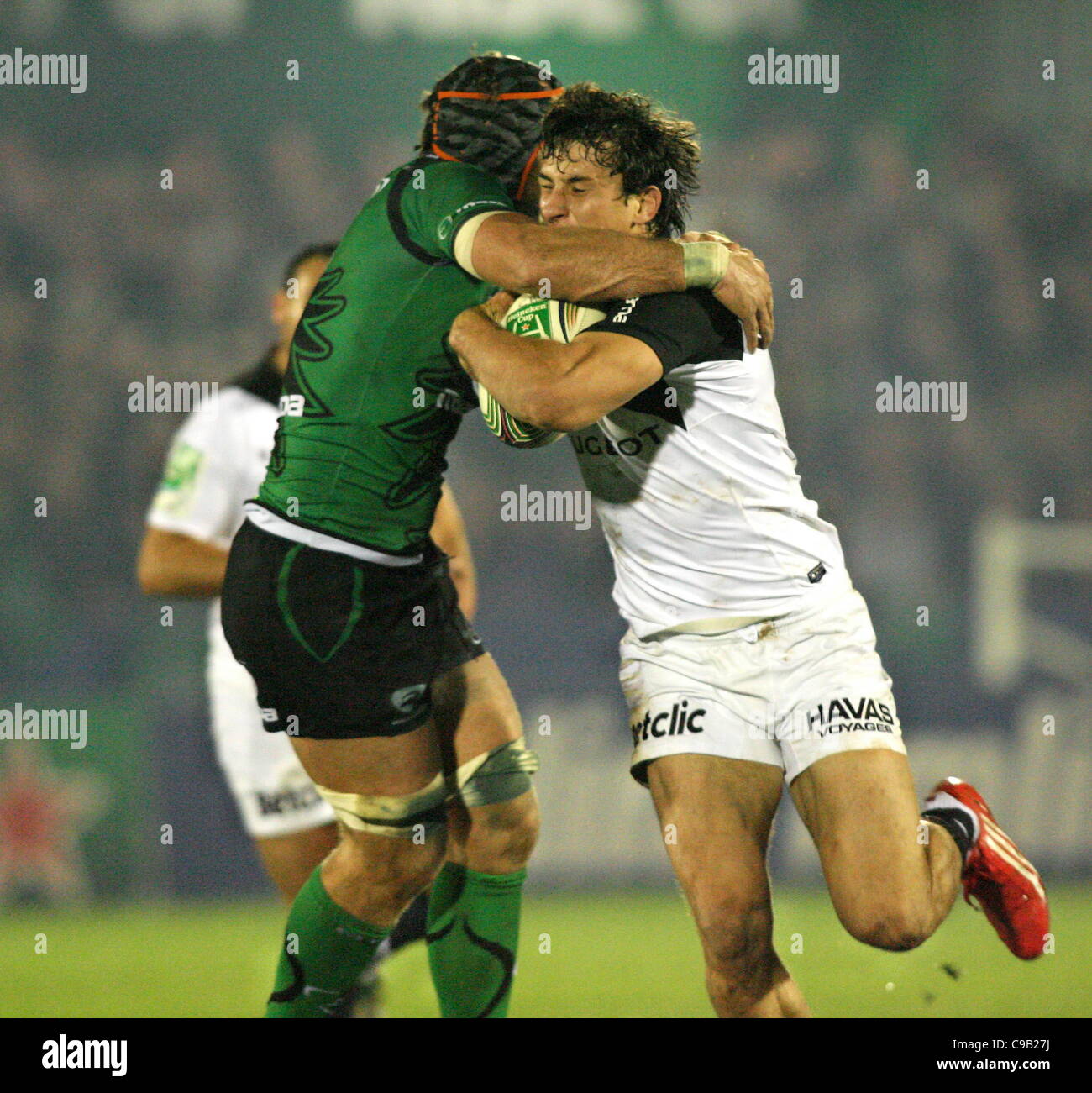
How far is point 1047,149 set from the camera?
966 cm

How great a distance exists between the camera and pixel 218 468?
509cm

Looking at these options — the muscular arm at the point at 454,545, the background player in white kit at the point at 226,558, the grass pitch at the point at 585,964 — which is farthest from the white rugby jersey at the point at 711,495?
the grass pitch at the point at 585,964

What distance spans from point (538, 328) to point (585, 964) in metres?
3.67

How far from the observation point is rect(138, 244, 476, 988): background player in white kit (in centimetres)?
491

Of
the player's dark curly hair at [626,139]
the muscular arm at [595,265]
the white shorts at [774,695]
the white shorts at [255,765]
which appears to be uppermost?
the player's dark curly hair at [626,139]

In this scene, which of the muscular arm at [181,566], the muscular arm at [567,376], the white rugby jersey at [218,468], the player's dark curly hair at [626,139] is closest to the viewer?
the muscular arm at [567,376]

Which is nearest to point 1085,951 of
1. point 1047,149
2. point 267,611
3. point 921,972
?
point 921,972

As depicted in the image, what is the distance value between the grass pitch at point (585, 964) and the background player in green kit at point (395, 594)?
1.47 meters

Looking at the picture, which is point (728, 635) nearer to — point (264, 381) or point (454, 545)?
point (454, 545)

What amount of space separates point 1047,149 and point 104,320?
624 cm

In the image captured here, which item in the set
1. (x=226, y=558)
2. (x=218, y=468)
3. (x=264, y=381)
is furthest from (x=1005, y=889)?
(x=264, y=381)

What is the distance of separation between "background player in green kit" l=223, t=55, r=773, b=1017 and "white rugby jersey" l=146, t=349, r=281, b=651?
1.40 m

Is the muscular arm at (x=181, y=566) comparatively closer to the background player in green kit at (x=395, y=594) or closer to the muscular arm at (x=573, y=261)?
the background player in green kit at (x=395, y=594)

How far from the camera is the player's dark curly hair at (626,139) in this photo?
340cm
